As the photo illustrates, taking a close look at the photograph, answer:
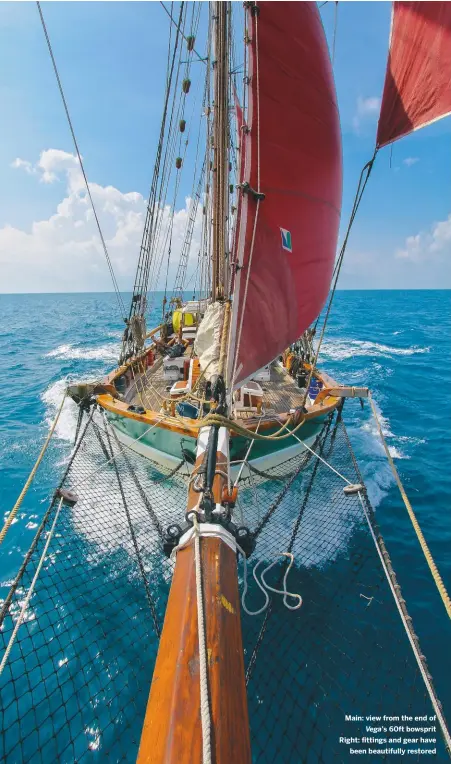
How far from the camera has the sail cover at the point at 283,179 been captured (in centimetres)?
351

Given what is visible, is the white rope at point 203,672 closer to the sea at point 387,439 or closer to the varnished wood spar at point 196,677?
the varnished wood spar at point 196,677

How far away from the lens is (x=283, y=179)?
384 centimetres

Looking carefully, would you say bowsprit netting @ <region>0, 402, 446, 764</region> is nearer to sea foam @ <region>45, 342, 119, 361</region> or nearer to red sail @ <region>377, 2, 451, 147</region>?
red sail @ <region>377, 2, 451, 147</region>

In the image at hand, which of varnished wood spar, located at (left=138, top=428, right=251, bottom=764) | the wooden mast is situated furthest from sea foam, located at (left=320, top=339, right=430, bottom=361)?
varnished wood spar, located at (left=138, top=428, right=251, bottom=764)

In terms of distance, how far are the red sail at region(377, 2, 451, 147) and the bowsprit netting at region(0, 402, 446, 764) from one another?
154 inches

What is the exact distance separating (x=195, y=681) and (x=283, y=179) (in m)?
4.52

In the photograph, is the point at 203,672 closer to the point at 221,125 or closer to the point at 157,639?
the point at 157,639

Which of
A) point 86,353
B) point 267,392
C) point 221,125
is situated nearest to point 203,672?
point 267,392

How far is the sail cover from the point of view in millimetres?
3510

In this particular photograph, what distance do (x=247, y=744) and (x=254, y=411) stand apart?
5.29m

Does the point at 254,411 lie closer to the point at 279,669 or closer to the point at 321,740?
the point at 279,669

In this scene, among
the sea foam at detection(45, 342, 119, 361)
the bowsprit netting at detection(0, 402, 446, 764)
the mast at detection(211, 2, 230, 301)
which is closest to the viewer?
the bowsprit netting at detection(0, 402, 446, 764)

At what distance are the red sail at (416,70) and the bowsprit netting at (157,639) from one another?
12.8 feet

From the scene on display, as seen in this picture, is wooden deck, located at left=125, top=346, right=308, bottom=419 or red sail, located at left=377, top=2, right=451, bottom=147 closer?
red sail, located at left=377, top=2, right=451, bottom=147
